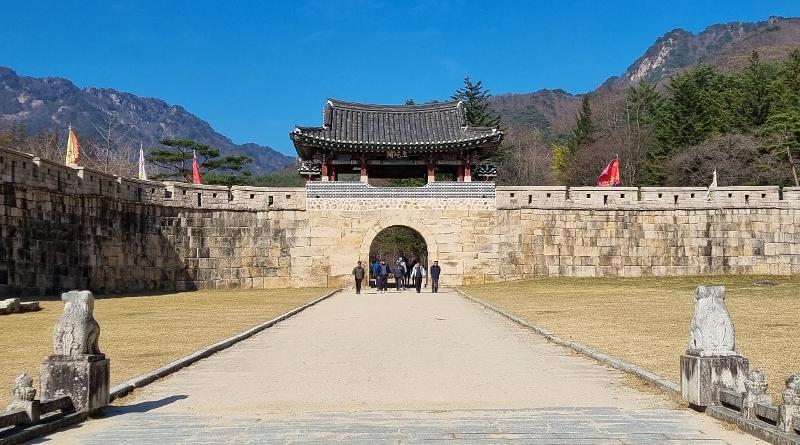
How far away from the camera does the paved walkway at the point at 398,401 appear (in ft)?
18.9

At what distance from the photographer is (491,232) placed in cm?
2900

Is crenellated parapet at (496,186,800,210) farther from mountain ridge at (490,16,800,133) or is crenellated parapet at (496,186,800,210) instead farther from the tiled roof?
mountain ridge at (490,16,800,133)

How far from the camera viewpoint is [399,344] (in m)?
11.6

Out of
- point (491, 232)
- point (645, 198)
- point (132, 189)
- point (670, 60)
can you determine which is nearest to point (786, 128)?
point (645, 198)

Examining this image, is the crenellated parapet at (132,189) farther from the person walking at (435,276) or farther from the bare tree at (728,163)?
the bare tree at (728,163)

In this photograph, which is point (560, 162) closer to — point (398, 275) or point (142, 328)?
point (398, 275)

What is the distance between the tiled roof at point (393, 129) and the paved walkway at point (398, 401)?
59.1 ft

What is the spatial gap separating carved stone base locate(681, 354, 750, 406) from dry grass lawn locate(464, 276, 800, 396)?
0.81 metres

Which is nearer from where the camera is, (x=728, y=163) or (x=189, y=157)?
(x=728, y=163)

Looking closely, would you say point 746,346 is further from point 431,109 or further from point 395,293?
point 431,109

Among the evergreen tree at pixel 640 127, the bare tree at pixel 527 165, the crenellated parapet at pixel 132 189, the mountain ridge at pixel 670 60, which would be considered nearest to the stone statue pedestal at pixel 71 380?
the crenellated parapet at pixel 132 189

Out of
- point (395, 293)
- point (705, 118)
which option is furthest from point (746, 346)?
point (705, 118)

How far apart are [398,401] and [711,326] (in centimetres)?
306

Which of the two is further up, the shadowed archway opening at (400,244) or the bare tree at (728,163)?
the bare tree at (728,163)
